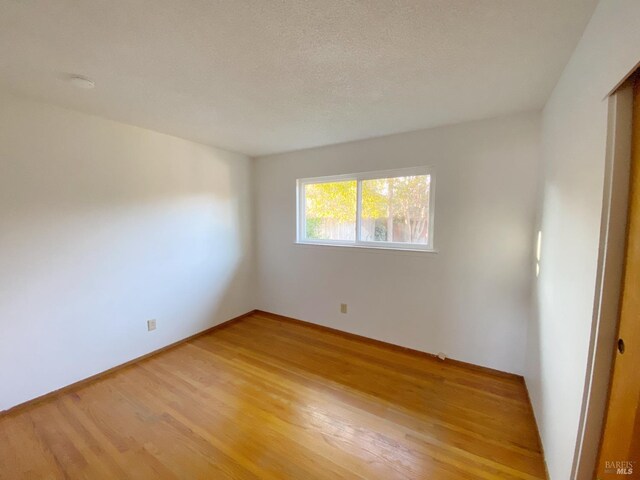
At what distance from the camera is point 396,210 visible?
2773mm

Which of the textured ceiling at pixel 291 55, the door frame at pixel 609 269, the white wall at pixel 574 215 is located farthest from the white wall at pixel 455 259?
the door frame at pixel 609 269

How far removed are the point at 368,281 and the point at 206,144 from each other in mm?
2454

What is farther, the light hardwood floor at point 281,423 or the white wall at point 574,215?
the light hardwood floor at point 281,423

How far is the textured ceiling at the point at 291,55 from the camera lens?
1.08 metres

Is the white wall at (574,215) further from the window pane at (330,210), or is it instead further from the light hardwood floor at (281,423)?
the window pane at (330,210)

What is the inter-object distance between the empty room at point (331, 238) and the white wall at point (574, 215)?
17mm

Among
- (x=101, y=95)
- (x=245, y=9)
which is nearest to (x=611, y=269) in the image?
(x=245, y=9)

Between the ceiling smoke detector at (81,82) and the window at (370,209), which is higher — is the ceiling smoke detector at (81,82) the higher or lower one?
the higher one

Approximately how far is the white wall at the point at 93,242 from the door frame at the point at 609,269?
10.4 ft

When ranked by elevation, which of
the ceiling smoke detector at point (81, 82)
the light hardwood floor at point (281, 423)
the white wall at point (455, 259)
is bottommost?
the light hardwood floor at point (281, 423)

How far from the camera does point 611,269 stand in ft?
3.02

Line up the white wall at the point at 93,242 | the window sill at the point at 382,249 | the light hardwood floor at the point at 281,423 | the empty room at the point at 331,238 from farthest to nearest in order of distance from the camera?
the window sill at the point at 382,249
the white wall at the point at 93,242
the light hardwood floor at the point at 281,423
the empty room at the point at 331,238

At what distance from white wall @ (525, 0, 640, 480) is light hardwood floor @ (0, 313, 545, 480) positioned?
1.29 feet

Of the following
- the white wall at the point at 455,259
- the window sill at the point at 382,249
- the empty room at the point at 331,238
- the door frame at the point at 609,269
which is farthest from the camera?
the window sill at the point at 382,249
